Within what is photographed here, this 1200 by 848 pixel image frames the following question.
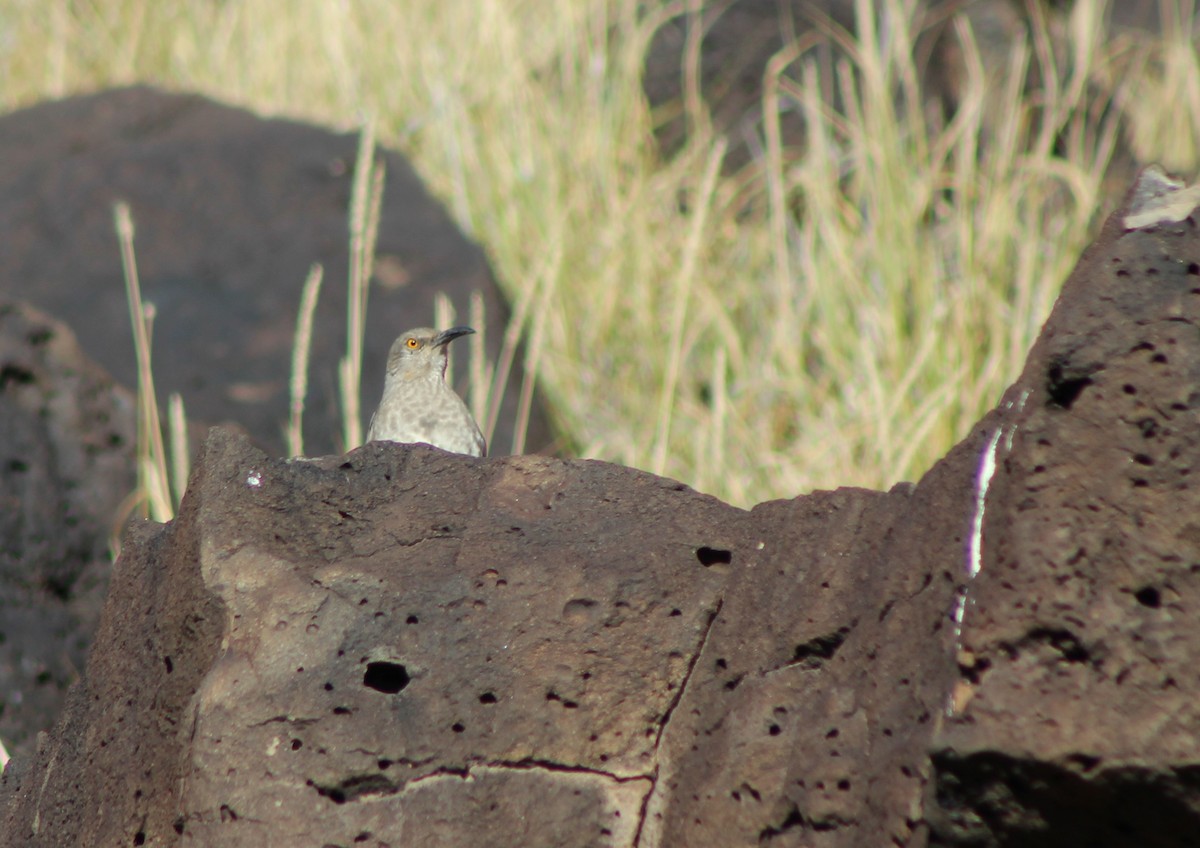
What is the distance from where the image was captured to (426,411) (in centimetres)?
397

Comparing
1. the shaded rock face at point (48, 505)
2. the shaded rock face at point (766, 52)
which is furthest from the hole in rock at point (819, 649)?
the shaded rock face at point (766, 52)

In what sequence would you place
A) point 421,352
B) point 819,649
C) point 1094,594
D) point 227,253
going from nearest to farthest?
point 1094,594
point 819,649
point 421,352
point 227,253

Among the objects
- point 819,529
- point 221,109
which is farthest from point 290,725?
point 221,109

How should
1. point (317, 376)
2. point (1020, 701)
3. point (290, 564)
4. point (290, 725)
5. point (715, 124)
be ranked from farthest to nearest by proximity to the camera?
1. point (715, 124)
2. point (317, 376)
3. point (290, 564)
4. point (290, 725)
5. point (1020, 701)

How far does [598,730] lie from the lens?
220 cm

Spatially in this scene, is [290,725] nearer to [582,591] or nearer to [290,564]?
[290,564]

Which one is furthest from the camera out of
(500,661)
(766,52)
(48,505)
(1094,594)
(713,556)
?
(766,52)

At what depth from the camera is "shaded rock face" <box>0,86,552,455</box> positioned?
5121 millimetres

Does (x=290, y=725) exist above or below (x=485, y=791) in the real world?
above

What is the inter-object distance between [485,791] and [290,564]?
46 centimetres

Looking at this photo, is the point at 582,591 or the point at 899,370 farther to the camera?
the point at 899,370

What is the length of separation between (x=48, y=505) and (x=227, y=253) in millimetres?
1872

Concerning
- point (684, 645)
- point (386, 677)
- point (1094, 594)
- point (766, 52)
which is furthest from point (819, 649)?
→ point (766, 52)

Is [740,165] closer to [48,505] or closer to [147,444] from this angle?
[147,444]
